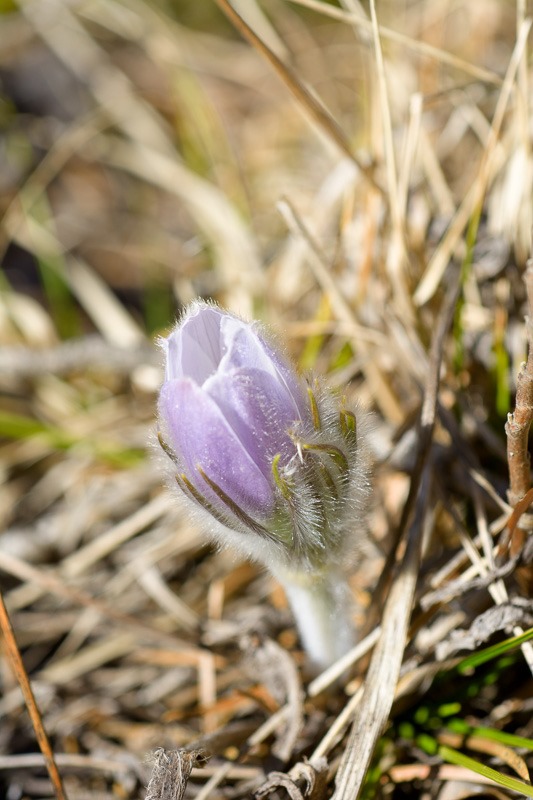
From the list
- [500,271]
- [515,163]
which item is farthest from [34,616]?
[515,163]

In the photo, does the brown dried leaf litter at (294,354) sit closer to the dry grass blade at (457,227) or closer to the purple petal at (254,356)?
the dry grass blade at (457,227)

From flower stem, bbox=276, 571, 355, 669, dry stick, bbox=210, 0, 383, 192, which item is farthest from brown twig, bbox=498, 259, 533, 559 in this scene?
dry stick, bbox=210, 0, 383, 192

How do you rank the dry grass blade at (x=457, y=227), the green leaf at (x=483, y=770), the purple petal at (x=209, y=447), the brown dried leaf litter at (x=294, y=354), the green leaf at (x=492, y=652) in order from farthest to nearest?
the dry grass blade at (x=457, y=227), the brown dried leaf litter at (x=294, y=354), the green leaf at (x=492, y=652), the green leaf at (x=483, y=770), the purple petal at (x=209, y=447)

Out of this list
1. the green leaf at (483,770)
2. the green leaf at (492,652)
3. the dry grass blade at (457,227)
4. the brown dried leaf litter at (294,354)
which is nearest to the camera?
the green leaf at (483,770)

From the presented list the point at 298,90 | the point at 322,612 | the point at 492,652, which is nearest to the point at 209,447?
the point at 322,612

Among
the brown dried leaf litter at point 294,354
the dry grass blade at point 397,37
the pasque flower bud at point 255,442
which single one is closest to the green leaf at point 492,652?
the brown dried leaf litter at point 294,354

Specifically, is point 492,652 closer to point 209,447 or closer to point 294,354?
point 209,447

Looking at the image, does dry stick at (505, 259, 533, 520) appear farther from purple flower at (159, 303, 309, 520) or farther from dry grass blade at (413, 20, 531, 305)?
dry grass blade at (413, 20, 531, 305)
